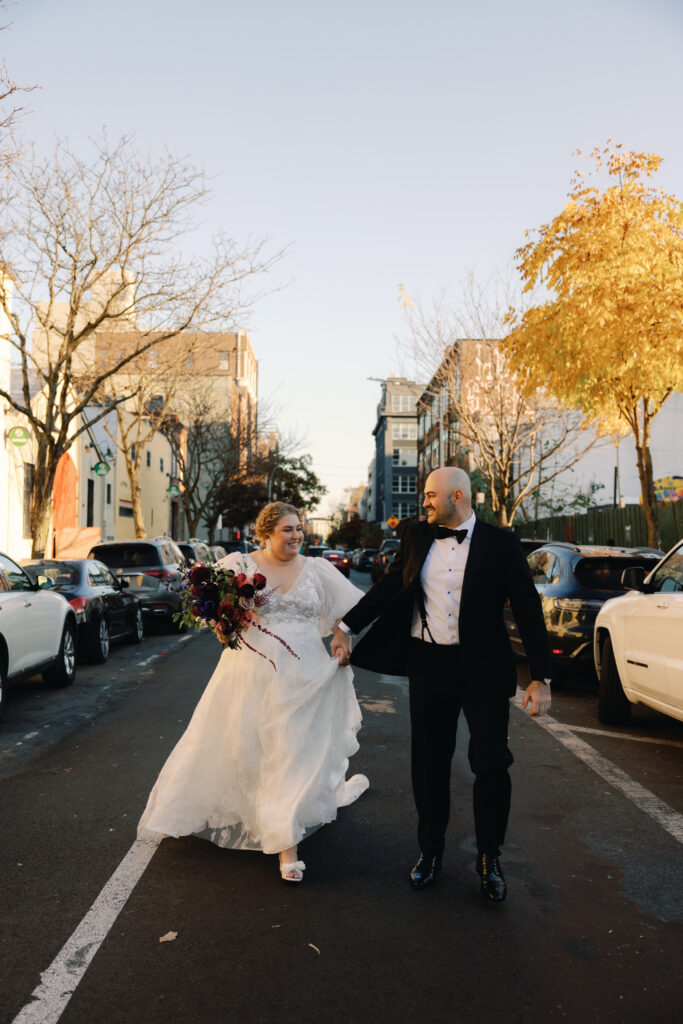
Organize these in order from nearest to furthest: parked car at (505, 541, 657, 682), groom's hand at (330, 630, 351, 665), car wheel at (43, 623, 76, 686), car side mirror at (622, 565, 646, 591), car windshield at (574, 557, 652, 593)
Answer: groom's hand at (330, 630, 351, 665) < car side mirror at (622, 565, 646, 591) < parked car at (505, 541, 657, 682) < car windshield at (574, 557, 652, 593) < car wheel at (43, 623, 76, 686)

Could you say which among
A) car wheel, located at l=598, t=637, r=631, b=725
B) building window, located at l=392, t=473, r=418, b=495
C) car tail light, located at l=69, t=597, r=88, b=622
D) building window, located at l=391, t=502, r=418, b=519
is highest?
building window, located at l=392, t=473, r=418, b=495

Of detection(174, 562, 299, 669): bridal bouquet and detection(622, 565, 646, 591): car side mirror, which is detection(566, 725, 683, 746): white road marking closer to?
detection(622, 565, 646, 591): car side mirror

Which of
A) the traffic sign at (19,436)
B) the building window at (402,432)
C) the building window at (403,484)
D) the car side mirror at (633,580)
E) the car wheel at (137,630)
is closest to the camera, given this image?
the car side mirror at (633,580)

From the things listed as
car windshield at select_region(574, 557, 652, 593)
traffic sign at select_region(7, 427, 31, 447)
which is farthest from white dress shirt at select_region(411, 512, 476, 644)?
traffic sign at select_region(7, 427, 31, 447)

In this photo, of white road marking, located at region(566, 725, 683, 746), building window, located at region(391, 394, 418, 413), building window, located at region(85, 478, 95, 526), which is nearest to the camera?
white road marking, located at region(566, 725, 683, 746)

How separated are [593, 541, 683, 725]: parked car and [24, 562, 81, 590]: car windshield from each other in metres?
7.20

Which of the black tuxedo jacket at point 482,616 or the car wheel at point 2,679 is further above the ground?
the black tuxedo jacket at point 482,616

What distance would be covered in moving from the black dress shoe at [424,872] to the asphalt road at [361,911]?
65mm

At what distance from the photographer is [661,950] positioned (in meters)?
3.77

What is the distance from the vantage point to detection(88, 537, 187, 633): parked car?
1712 centimetres

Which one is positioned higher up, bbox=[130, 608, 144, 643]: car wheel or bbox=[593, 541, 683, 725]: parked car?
bbox=[593, 541, 683, 725]: parked car

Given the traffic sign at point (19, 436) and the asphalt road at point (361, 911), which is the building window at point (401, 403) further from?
the asphalt road at point (361, 911)

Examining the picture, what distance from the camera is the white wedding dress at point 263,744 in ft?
15.6

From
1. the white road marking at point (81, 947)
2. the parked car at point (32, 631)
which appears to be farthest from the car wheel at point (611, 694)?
the parked car at point (32, 631)
